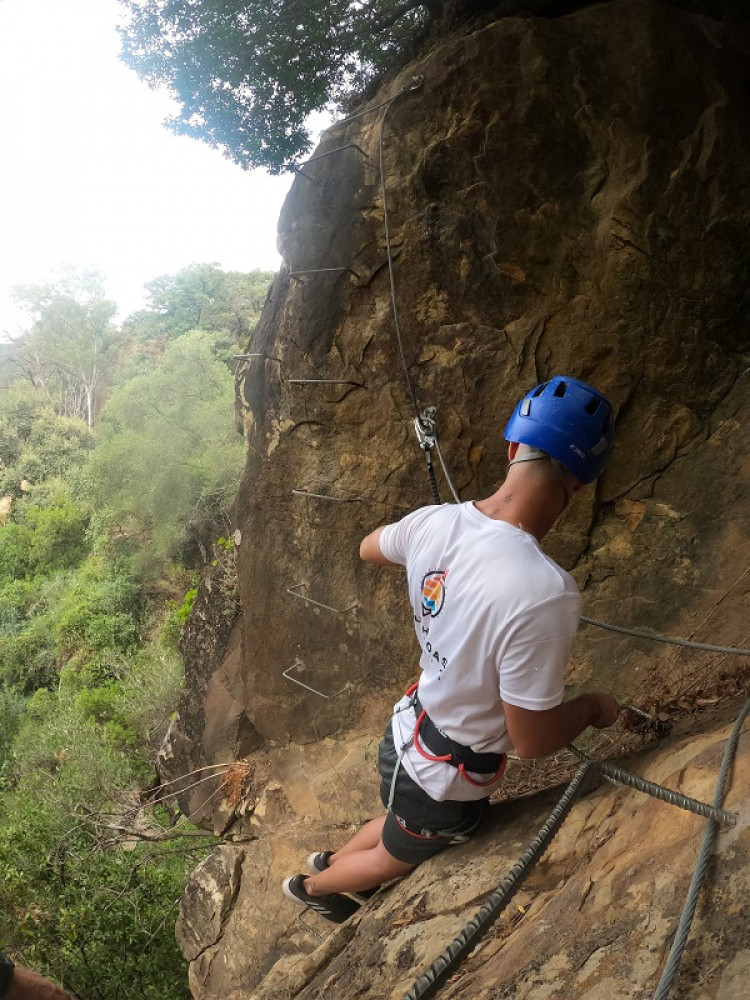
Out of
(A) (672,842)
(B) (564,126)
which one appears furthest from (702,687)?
(B) (564,126)

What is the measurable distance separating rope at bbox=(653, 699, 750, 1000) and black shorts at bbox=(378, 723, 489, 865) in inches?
35.4

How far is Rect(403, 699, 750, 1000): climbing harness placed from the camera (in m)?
1.51

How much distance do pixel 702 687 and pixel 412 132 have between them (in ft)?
11.3

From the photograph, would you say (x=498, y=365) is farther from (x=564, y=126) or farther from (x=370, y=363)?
(x=564, y=126)

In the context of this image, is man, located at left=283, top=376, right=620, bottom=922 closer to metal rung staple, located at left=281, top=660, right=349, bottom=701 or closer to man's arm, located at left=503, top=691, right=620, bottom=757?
man's arm, located at left=503, top=691, right=620, bottom=757

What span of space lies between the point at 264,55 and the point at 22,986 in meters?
6.00

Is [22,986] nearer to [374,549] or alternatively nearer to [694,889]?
[374,549]

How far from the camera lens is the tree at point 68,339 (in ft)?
111

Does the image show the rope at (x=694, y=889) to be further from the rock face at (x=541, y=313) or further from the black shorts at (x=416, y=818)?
the rock face at (x=541, y=313)

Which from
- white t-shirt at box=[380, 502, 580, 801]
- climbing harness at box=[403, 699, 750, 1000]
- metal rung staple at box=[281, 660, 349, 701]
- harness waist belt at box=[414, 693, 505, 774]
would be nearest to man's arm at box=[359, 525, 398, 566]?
white t-shirt at box=[380, 502, 580, 801]

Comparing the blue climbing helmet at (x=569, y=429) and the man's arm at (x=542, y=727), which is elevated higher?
the blue climbing helmet at (x=569, y=429)

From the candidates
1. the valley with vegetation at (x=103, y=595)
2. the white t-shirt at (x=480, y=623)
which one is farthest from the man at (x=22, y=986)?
the valley with vegetation at (x=103, y=595)

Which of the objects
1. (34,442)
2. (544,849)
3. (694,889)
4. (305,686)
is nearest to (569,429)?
(694,889)

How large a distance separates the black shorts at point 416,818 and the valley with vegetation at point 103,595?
127 inches
